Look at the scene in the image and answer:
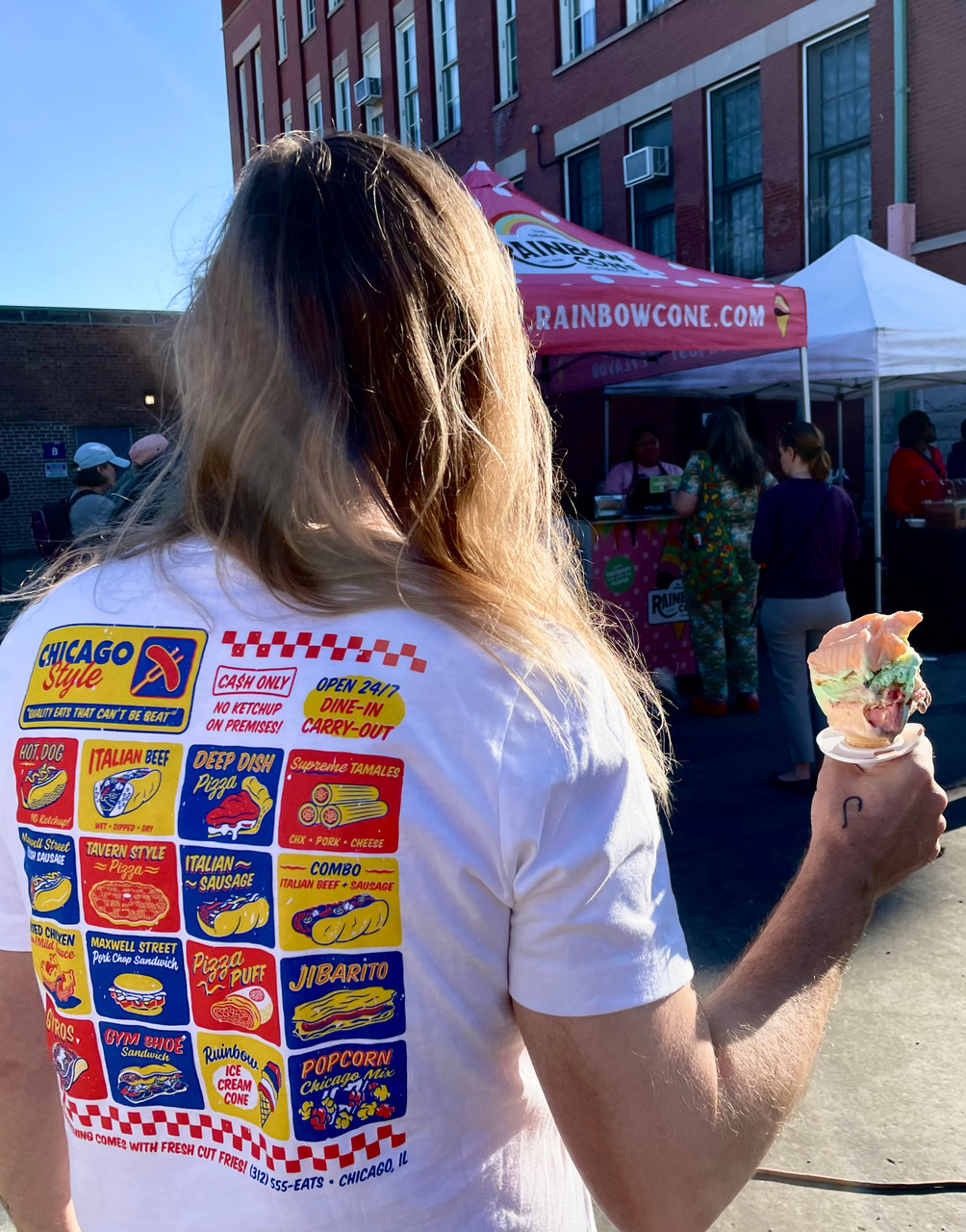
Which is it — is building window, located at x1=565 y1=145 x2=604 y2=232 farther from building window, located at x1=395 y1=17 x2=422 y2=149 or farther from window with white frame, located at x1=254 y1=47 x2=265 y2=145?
window with white frame, located at x1=254 y1=47 x2=265 y2=145

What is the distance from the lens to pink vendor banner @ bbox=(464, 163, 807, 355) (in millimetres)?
6145

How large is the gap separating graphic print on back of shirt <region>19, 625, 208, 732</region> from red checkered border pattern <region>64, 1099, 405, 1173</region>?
0.33 meters

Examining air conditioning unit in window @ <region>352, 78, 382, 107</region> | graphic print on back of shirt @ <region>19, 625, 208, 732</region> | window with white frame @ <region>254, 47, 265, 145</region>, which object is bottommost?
graphic print on back of shirt @ <region>19, 625, 208, 732</region>

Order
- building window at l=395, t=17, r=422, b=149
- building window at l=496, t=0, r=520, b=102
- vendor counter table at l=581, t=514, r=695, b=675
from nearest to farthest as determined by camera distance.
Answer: vendor counter table at l=581, t=514, r=695, b=675 → building window at l=496, t=0, r=520, b=102 → building window at l=395, t=17, r=422, b=149

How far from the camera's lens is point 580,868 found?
0.77 metres

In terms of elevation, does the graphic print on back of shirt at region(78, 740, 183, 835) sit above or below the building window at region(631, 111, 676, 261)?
below

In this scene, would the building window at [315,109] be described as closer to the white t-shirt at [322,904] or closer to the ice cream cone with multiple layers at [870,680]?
the ice cream cone with multiple layers at [870,680]

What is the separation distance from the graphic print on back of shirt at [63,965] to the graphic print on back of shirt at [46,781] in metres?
0.09

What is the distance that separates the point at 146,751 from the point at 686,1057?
1.62 ft

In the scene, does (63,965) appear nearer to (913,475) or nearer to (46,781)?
(46,781)

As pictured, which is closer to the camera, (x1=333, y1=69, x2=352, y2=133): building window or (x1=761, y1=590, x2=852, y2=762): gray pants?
(x1=761, y1=590, x2=852, y2=762): gray pants

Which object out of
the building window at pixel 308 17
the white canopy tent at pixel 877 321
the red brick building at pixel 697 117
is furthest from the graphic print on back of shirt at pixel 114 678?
the building window at pixel 308 17

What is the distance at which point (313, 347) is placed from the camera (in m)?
0.87

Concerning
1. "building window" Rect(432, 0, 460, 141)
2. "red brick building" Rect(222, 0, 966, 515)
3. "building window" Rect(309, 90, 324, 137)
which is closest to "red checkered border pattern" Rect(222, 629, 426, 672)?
"red brick building" Rect(222, 0, 966, 515)
